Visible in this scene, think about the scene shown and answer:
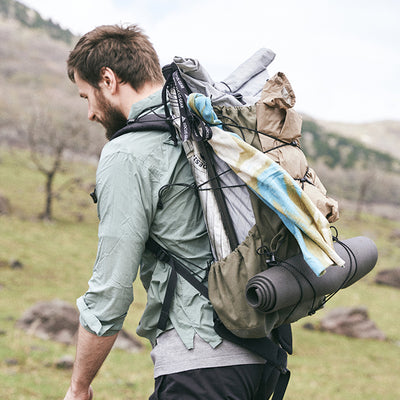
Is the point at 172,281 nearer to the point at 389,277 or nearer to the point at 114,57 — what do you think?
the point at 114,57

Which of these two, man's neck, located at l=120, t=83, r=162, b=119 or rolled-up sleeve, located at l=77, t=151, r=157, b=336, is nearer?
rolled-up sleeve, located at l=77, t=151, r=157, b=336

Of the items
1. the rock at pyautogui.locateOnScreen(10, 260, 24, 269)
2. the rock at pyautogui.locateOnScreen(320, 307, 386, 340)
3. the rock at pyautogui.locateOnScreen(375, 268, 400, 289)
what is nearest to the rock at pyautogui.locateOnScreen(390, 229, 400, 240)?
the rock at pyautogui.locateOnScreen(375, 268, 400, 289)

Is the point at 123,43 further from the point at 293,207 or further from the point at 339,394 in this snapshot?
the point at 339,394

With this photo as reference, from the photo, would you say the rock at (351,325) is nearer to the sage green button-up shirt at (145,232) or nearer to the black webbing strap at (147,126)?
the sage green button-up shirt at (145,232)

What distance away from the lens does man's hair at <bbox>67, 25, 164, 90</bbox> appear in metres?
2.09

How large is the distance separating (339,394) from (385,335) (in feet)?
29.9

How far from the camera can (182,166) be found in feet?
6.55

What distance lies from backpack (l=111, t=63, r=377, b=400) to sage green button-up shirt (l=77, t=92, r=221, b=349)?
50 millimetres

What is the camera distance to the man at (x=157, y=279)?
73.1 inches

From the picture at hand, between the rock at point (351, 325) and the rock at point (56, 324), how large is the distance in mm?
9464

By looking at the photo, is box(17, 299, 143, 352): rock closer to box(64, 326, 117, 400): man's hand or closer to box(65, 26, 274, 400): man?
box(64, 326, 117, 400): man's hand

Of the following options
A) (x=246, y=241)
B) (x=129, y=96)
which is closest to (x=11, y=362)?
(x=129, y=96)

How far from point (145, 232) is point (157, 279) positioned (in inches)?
8.3

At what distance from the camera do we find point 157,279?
195 centimetres
